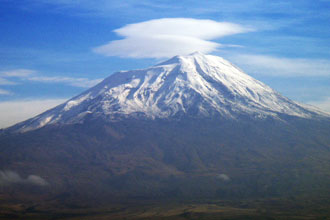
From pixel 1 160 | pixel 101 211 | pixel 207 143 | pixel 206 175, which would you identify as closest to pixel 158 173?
pixel 206 175

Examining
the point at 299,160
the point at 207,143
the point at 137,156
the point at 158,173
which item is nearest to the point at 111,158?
the point at 137,156

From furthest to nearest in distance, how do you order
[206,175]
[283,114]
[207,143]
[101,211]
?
[283,114], [207,143], [206,175], [101,211]

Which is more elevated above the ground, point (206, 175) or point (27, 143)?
point (27, 143)

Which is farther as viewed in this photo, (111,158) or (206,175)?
(111,158)

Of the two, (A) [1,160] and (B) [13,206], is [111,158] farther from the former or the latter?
(B) [13,206]

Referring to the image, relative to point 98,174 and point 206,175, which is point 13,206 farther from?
point 206,175

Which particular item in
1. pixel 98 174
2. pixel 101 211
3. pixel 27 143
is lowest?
pixel 101 211

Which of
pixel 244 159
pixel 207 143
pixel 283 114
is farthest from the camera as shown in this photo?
pixel 283 114
